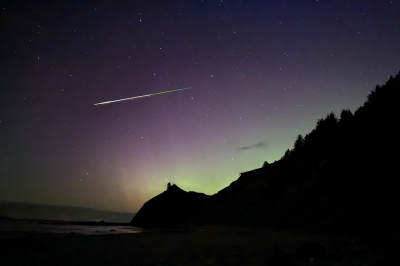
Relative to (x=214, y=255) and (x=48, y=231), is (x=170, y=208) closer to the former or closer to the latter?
(x=48, y=231)

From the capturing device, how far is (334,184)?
32.5m

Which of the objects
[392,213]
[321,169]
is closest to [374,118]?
[321,169]

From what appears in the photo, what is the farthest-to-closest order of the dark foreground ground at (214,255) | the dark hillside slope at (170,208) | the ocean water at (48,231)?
the dark hillside slope at (170,208), the ocean water at (48,231), the dark foreground ground at (214,255)

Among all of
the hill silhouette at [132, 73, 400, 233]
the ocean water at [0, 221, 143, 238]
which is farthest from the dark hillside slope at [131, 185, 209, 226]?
the ocean water at [0, 221, 143, 238]

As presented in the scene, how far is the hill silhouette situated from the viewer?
2433 centimetres

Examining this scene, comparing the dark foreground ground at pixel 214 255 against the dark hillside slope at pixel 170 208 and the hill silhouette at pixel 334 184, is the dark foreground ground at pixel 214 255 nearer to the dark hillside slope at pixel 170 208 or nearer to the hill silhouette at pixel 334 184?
the hill silhouette at pixel 334 184

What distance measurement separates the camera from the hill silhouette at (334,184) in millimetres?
24328

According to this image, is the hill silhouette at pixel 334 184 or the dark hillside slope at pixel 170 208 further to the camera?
the dark hillside slope at pixel 170 208

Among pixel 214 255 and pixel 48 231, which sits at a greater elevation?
pixel 48 231

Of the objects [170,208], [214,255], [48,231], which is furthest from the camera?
[170,208]

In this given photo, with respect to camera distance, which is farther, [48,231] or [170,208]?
[170,208]

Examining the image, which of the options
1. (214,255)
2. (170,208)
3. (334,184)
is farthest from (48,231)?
(170,208)

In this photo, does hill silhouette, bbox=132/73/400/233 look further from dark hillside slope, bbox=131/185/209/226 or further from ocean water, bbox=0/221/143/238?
ocean water, bbox=0/221/143/238

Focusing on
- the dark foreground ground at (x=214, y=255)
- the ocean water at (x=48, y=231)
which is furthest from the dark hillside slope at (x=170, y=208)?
the dark foreground ground at (x=214, y=255)
